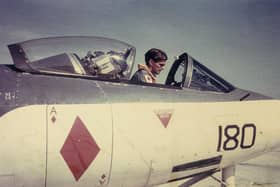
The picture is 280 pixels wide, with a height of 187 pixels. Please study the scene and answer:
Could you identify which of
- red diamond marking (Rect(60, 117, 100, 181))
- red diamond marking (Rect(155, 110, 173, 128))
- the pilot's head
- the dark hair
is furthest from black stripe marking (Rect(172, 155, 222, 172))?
the dark hair

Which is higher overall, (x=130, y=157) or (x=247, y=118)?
(x=247, y=118)

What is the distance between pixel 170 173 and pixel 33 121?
6.56 ft

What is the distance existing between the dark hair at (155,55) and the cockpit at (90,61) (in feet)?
1.25

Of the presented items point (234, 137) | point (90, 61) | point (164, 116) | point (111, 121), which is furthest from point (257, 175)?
point (111, 121)

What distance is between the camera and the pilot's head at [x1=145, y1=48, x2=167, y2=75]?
236 inches

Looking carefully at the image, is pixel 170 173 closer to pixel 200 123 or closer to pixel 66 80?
→ pixel 200 123

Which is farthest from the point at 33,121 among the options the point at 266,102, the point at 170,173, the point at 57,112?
the point at 266,102

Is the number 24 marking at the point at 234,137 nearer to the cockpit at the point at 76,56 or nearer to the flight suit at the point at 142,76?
the flight suit at the point at 142,76

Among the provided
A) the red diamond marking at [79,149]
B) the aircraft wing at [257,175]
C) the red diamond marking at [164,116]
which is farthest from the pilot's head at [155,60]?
the aircraft wing at [257,175]

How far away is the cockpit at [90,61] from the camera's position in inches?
189

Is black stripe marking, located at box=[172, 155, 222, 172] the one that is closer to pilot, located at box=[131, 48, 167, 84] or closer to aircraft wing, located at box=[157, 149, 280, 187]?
pilot, located at box=[131, 48, 167, 84]

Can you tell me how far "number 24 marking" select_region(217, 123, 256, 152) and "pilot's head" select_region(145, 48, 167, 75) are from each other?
1.49 metres

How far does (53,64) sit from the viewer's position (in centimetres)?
485

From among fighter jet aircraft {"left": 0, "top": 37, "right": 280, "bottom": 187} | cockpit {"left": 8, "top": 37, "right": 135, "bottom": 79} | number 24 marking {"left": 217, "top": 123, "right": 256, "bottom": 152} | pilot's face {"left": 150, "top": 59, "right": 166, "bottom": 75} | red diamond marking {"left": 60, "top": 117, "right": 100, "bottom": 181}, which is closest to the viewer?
fighter jet aircraft {"left": 0, "top": 37, "right": 280, "bottom": 187}
